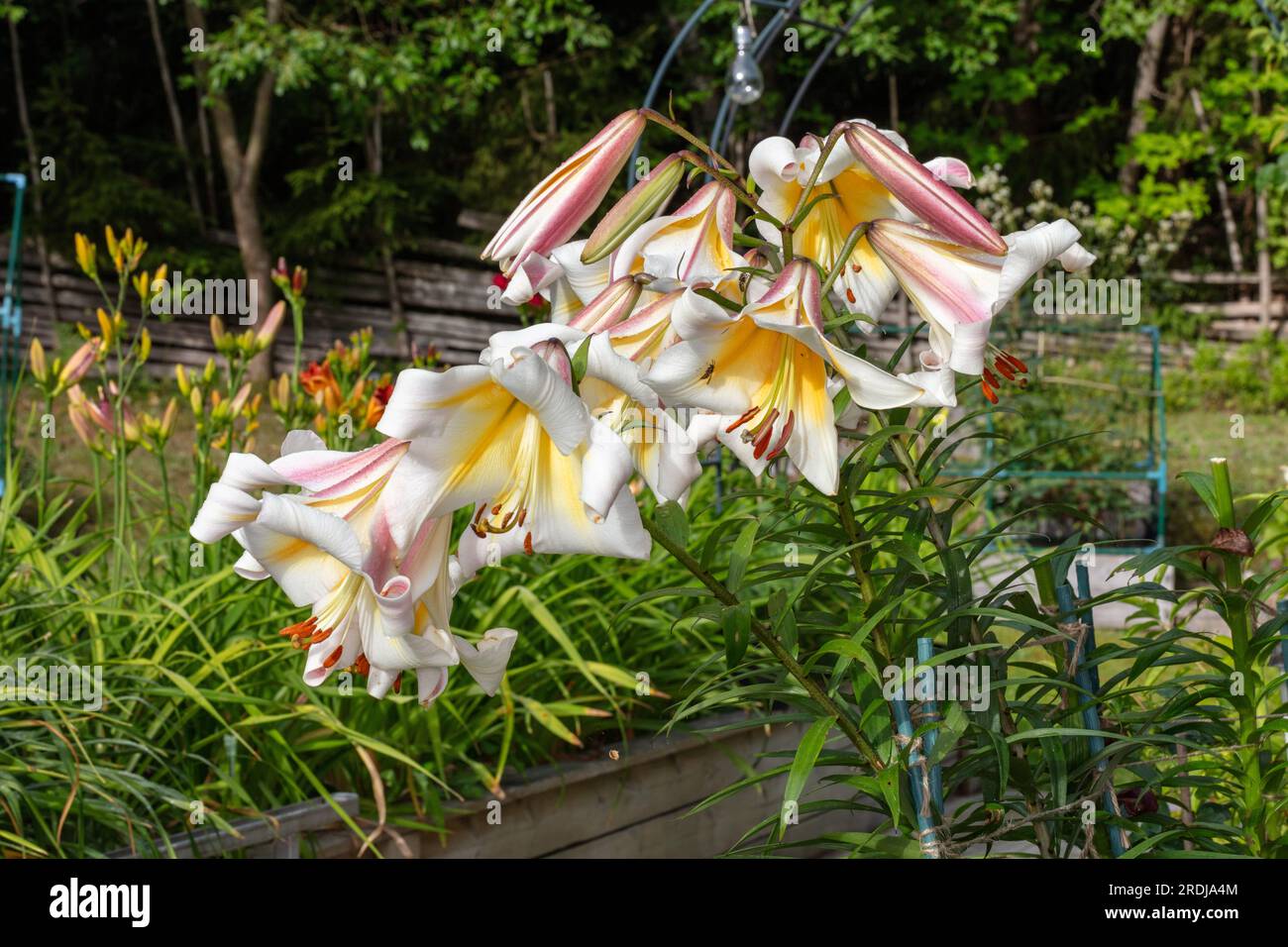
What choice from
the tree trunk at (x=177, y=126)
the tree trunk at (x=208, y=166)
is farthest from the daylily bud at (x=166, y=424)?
the tree trunk at (x=208, y=166)

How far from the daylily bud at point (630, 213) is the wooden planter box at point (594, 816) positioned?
1.23 m

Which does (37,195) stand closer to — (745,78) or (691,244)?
(745,78)

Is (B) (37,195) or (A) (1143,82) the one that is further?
(A) (1143,82)

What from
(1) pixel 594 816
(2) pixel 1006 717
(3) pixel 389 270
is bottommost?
(1) pixel 594 816

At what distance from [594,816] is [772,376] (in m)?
1.58

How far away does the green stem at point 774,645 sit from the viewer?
2.39ft

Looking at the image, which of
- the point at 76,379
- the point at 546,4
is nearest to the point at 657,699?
the point at 76,379

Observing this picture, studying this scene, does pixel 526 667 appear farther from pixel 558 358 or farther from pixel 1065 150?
pixel 1065 150

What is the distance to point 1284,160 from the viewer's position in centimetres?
348

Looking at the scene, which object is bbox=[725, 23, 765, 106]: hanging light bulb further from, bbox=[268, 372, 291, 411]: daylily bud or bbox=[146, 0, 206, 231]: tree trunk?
bbox=[146, 0, 206, 231]: tree trunk

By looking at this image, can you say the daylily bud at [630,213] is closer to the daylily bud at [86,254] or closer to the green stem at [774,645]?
the green stem at [774,645]

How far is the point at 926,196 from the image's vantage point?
2.18 feet

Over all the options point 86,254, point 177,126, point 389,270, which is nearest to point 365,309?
point 389,270
